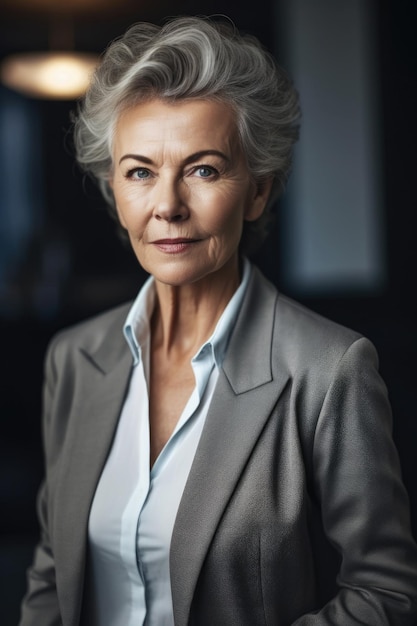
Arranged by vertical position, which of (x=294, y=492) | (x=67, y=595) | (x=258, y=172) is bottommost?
(x=67, y=595)

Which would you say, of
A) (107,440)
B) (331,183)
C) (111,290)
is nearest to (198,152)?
(107,440)

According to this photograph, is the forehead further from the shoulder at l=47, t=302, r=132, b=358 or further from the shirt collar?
the shoulder at l=47, t=302, r=132, b=358

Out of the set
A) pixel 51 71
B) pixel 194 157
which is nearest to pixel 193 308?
pixel 194 157

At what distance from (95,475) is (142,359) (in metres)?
0.24

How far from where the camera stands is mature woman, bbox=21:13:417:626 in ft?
4.24

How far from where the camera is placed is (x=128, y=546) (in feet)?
4.48

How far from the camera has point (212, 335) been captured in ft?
4.78

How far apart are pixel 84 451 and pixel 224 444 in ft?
0.97

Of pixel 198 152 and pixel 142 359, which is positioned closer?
pixel 198 152

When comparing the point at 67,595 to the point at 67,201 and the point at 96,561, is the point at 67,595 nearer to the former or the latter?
the point at 96,561

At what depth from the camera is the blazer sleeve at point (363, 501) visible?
4.22 ft

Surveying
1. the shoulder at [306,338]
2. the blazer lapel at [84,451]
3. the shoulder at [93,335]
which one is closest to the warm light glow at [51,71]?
the shoulder at [93,335]

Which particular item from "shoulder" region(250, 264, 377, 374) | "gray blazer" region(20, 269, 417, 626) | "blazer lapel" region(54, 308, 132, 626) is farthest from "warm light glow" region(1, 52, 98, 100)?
"gray blazer" region(20, 269, 417, 626)

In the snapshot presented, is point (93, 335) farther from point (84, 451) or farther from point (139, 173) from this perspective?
point (139, 173)
